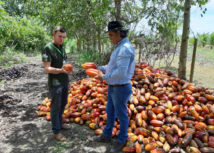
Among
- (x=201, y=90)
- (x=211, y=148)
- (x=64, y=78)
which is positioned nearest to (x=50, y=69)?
(x=64, y=78)

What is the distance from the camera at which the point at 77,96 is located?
3523 mm

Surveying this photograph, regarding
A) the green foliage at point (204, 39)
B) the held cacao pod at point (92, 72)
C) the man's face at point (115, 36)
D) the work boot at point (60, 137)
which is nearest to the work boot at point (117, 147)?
the work boot at point (60, 137)

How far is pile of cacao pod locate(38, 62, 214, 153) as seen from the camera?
2.22 m

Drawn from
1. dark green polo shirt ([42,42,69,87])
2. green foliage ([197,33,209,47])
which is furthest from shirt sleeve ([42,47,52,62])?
green foliage ([197,33,209,47])

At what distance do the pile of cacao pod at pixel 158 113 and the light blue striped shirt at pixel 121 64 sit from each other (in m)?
0.98

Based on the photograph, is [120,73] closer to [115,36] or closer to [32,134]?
[115,36]

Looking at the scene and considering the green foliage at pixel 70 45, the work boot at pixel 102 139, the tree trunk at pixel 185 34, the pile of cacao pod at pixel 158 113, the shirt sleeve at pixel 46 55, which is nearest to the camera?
the shirt sleeve at pixel 46 55

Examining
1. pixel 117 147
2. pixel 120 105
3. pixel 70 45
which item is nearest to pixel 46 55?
pixel 120 105

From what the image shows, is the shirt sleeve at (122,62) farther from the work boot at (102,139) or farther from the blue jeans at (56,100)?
the work boot at (102,139)

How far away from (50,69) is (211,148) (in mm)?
2387

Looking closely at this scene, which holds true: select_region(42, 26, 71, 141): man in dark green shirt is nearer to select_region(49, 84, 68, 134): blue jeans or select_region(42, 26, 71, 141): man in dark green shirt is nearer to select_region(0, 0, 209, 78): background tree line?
select_region(49, 84, 68, 134): blue jeans

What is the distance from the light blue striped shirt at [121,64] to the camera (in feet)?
5.85

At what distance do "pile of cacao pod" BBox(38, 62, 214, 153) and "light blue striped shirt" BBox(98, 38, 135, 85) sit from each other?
3.21ft

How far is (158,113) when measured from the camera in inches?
104
